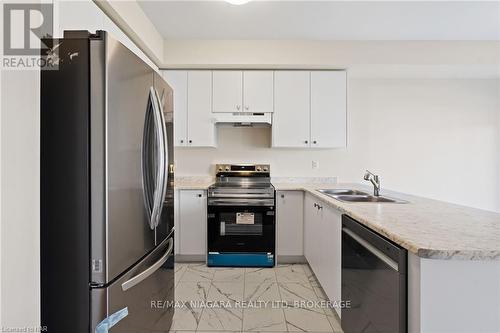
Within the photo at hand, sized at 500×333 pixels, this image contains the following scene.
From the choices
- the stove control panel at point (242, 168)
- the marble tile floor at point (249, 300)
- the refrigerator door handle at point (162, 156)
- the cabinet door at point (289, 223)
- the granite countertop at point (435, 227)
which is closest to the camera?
the granite countertop at point (435, 227)

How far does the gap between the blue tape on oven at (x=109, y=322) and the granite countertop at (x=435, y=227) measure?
112 cm

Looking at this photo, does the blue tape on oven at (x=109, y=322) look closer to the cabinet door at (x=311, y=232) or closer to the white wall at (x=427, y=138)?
the cabinet door at (x=311, y=232)

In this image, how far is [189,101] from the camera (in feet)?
10.2

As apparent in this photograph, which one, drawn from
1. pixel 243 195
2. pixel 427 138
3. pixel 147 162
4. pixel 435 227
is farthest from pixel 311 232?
pixel 427 138

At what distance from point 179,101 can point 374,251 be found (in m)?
2.63

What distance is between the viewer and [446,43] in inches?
116

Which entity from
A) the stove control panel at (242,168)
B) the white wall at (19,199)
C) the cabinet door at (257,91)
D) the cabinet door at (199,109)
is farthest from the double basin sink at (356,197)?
the white wall at (19,199)

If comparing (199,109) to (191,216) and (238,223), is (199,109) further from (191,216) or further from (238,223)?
(238,223)

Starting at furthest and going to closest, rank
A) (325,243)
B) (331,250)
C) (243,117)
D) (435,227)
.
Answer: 1. (243,117)
2. (325,243)
3. (331,250)
4. (435,227)

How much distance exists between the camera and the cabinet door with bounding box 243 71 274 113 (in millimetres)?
3086

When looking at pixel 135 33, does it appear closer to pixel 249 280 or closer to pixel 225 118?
pixel 225 118

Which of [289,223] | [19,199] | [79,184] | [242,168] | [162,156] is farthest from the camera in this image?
[242,168]

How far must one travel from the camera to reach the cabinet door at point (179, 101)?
309 cm

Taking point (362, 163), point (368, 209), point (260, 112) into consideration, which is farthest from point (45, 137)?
point (362, 163)
